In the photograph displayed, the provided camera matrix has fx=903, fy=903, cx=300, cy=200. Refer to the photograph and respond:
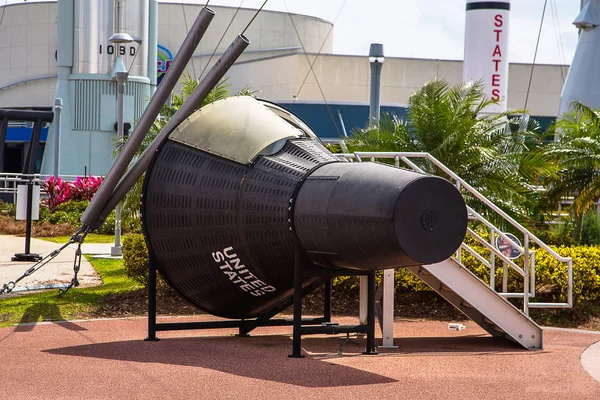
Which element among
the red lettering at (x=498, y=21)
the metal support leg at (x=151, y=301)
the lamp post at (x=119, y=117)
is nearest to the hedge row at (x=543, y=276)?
the metal support leg at (x=151, y=301)

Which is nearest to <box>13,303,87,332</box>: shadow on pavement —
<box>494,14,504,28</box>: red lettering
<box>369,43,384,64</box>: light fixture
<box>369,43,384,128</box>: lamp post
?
<box>369,43,384,128</box>: lamp post

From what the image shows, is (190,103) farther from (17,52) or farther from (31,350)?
(17,52)

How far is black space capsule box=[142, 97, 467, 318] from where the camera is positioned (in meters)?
7.38

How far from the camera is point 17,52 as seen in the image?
58.8 metres

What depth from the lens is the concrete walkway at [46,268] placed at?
14.9 meters

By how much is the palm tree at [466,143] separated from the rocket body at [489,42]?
67.1ft

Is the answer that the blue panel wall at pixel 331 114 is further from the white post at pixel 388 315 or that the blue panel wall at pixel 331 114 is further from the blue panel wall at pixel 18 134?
the white post at pixel 388 315

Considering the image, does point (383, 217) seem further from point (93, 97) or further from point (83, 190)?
point (93, 97)

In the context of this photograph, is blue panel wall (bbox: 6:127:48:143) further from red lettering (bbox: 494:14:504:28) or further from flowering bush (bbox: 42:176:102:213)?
red lettering (bbox: 494:14:504:28)

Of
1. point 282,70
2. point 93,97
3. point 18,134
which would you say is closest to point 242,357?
point 93,97

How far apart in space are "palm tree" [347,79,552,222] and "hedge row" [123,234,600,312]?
209 centimetres

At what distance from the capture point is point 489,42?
36.2m

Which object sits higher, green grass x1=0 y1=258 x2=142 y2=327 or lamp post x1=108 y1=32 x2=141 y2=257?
lamp post x1=108 y1=32 x2=141 y2=257

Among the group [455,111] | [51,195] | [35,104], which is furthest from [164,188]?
[35,104]
